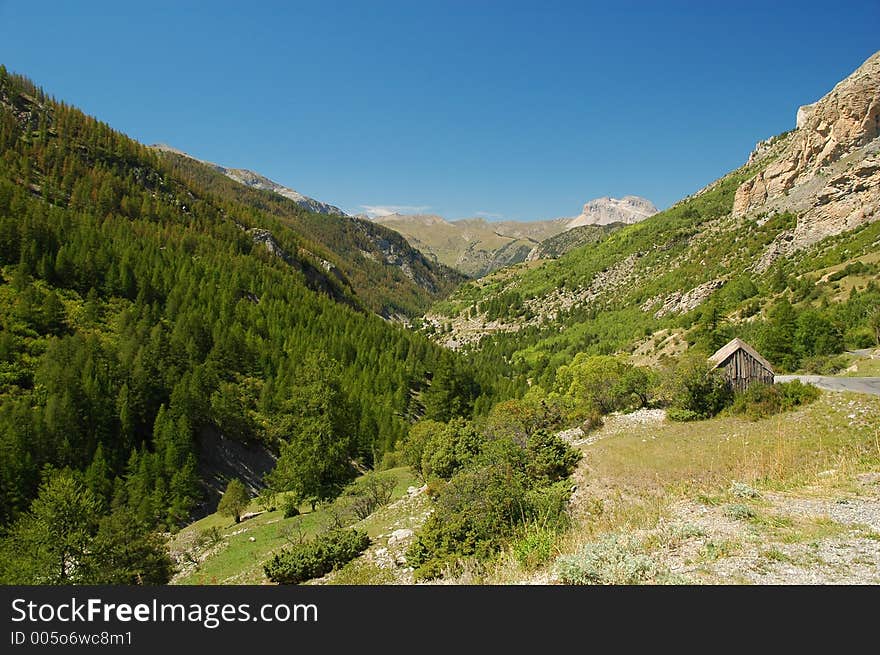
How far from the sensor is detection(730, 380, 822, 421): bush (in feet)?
78.4

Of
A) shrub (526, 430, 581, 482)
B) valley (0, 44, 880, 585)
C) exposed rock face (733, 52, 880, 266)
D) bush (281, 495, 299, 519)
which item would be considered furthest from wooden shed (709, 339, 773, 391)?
exposed rock face (733, 52, 880, 266)

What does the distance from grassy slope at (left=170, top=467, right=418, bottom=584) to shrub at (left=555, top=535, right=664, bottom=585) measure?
54.2ft

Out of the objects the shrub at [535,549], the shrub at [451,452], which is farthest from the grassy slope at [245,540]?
the shrub at [535,549]

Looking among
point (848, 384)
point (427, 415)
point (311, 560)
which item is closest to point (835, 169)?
point (848, 384)

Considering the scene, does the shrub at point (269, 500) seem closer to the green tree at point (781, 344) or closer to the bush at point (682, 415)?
the bush at point (682, 415)

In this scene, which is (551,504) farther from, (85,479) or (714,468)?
(85,479)

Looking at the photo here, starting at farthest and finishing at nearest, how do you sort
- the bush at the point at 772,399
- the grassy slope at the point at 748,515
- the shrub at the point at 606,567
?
the bush at the point at 772,399
the grassy slope at the point at 748,515
the shrub at the point at 606,567

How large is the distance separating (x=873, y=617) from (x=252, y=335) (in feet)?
284

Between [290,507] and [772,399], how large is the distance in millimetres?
33299

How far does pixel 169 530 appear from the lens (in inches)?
1441

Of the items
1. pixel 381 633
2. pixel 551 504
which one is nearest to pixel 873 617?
pixel 381 633

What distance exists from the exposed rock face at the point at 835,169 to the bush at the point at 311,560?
3810 inches

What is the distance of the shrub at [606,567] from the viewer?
7047 millimetres

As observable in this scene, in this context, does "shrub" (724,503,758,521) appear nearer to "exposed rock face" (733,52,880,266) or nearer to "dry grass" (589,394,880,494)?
"dry grass" (589,394,880,494)
